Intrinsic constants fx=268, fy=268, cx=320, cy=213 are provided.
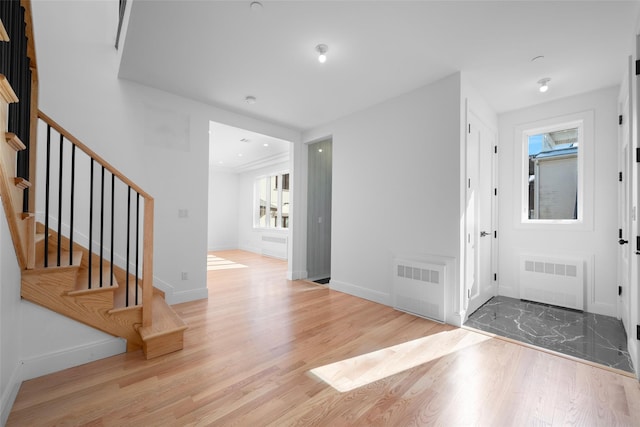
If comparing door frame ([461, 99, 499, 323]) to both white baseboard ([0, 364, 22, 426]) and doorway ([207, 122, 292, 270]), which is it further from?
doorway ([207, 122, 292, 270])

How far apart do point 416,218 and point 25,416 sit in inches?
139

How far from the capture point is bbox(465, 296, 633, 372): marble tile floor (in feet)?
7.53

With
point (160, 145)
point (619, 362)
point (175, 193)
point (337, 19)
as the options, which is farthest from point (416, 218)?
point (160, 145)

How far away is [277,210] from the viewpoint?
26.3ft

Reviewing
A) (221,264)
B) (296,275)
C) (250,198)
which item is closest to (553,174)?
(296,275)

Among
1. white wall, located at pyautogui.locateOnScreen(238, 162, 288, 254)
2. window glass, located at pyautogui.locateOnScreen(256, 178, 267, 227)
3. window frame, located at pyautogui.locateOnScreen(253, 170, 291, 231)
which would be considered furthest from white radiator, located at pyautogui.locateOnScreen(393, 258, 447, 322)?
window glass, located at pyautogui.locateOnScreen(256, 178, 267, 227)

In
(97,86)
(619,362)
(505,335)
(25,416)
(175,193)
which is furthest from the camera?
(175,193)

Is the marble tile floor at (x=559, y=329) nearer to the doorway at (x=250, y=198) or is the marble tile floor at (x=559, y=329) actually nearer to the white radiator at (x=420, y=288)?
the white radiator at (x=420, y=288)

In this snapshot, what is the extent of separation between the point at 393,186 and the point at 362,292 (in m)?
1.56

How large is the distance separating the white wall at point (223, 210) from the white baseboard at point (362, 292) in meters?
5.86

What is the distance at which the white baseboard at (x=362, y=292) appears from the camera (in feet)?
11.6

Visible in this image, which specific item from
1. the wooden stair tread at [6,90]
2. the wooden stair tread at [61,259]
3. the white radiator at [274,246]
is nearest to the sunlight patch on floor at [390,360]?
the wooden stair tread at [61,259]

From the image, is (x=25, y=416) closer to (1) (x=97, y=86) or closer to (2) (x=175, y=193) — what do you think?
(2) (x=175, y=193)

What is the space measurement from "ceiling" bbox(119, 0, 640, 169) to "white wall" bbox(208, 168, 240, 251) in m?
5.70
